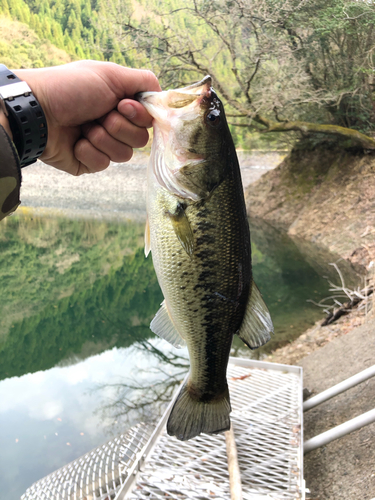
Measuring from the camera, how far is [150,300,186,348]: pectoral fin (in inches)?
66.7

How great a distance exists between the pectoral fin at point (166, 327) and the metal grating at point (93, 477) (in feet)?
8.02

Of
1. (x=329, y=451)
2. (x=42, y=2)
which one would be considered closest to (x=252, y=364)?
(x=329, y=451)

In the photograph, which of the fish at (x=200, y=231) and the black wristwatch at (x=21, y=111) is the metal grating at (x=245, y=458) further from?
the black wristwatch at (x=21, y=111)

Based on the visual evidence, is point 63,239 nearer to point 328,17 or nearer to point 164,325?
point 328,17

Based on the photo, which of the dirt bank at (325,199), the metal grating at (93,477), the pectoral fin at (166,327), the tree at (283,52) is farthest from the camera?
the tree at (283,52)

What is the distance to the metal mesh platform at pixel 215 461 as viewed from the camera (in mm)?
3012

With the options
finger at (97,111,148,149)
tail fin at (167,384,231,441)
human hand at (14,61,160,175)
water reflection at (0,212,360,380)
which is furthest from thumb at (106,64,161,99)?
water reflection at (0,212,360,380)

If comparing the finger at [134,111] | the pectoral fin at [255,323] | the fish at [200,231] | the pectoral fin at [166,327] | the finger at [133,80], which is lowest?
the pectoral fin at [166,327]

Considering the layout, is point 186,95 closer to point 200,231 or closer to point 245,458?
point 200,231

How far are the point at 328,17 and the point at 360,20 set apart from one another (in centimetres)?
129

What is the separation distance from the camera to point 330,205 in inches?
682

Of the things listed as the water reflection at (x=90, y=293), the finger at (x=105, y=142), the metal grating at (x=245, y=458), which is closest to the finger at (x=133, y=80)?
the finger at (x=105, y=142)

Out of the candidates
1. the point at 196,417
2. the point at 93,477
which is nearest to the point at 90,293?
the point at 93,477

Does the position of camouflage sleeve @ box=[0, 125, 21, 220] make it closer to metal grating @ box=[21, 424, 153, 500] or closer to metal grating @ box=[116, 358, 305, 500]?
metal grating @ box=[116, 358, 305, 500]
